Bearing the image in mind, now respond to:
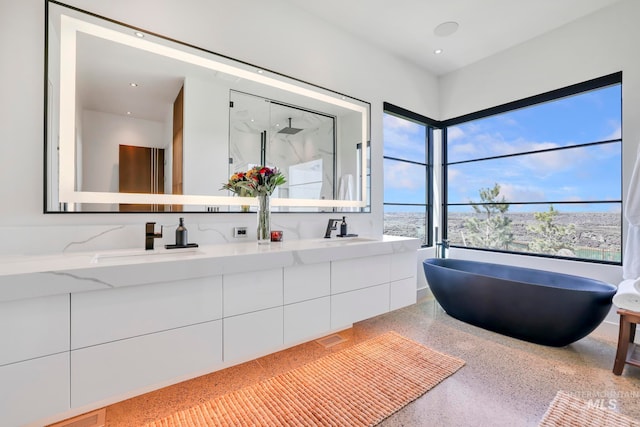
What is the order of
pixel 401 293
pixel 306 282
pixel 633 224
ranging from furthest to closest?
1. pixel 401 293
2. pixel 633 224
3. pixel 306 282

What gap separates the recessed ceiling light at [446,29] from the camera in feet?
9.32

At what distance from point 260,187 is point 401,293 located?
1465mm

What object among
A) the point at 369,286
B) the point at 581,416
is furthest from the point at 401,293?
the point at 581,416

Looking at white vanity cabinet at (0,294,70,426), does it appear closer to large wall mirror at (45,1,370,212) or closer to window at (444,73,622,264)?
large wall mirror at (45,1,370,212)

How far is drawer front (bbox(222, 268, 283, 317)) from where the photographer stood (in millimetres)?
1585

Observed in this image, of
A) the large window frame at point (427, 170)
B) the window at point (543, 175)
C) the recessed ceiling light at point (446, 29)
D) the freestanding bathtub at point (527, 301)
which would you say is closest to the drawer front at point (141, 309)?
the freestanding bathtub at point (527, 301)

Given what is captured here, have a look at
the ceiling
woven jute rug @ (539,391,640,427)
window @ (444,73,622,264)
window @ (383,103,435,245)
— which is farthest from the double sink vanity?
window @ (444,73,622,264)

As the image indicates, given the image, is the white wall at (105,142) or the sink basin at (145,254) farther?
the white wall at (105,142)

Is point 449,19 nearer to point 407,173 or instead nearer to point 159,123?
point 407,173

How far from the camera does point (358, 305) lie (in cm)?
217

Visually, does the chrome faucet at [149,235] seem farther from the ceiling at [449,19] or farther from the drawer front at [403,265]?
the ceiling at [449,19]

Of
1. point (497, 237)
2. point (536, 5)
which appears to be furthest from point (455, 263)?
point (536, 5)

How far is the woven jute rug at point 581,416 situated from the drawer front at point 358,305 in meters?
1.11

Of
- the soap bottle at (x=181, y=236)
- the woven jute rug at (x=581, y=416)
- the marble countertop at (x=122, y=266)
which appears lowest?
the woven jute rug at (x=581, y=416)
